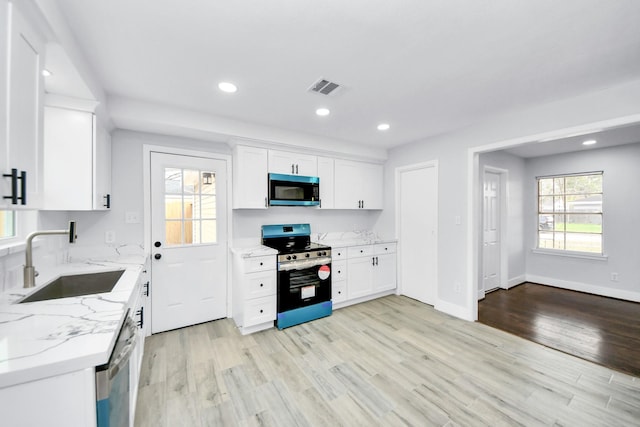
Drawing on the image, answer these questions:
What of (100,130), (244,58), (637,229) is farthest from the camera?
(637,229)

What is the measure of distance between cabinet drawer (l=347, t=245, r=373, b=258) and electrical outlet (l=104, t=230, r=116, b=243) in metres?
2.75

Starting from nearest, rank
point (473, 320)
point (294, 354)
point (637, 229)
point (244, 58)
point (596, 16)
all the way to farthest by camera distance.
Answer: point (596, 16), point (244, 58), point (294, 354), point (473, 320), point (637, 229)

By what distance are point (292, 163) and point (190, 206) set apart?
1.37m

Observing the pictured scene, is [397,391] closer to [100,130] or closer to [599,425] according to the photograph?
[599,425]

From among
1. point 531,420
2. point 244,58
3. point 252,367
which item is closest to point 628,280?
point 531,420

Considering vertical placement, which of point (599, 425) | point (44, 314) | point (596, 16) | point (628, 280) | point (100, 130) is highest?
point (596, 16)

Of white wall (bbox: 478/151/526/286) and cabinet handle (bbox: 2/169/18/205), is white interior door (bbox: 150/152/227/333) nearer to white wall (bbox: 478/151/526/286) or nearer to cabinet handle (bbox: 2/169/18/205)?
cabinet handle (bbox: 2/169/18/205)

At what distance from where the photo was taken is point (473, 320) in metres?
3.15

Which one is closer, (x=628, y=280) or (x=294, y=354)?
(x=294, y=354)

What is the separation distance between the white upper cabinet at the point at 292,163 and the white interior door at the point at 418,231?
1500 millimetres

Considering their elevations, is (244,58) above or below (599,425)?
above

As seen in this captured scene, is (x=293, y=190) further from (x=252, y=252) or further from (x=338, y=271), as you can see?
(x=338, y=271)

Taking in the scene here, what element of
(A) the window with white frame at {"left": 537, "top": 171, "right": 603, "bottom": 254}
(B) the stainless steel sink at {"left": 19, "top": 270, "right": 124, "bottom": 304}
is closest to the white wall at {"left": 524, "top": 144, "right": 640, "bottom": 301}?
(A) the window with white frame at {"left": 537, "top": 171, "right": 603, "bottom": 254}

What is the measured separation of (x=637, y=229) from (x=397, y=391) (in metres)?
4.70
